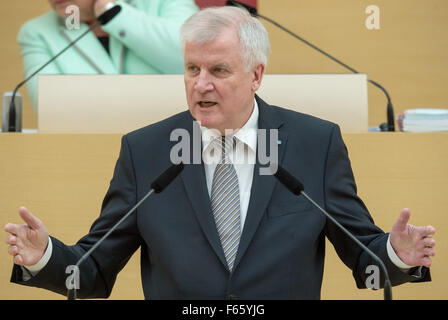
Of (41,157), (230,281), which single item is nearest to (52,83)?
(41,157)

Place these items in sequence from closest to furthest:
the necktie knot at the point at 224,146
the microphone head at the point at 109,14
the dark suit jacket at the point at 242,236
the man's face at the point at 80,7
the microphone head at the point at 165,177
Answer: the microphone head at the point at 165,177 → the dark suit jacket at the point at 242,236 → the necktie knot at the point at 224,146 → the microphone head at the point at 109,14 → the man's face at the point at 80,7

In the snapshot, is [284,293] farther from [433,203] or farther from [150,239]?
[433,203]

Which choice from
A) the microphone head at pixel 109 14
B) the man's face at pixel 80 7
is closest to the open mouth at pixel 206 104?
the microphone head at pixel 109 14

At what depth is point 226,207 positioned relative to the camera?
1.41m

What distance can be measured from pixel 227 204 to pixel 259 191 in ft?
0.23

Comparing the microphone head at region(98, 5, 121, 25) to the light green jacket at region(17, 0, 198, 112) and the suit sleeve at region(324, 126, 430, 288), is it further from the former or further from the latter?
the suit sleeve at region(324, 126, 430, 288)

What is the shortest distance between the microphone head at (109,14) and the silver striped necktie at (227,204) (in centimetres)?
145

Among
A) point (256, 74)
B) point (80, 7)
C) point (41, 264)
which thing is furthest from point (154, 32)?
point (41, 264)

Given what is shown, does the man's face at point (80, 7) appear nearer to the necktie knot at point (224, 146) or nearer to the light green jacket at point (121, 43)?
the light green jacket at point (121, 43)

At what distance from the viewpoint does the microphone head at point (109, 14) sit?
9.01 ft

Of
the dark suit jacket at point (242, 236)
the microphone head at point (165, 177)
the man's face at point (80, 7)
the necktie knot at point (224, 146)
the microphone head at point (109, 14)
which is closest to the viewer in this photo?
the microphone head at point (165, 177)

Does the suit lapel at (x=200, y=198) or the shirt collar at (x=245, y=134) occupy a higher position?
the shirt collar at (x=245, y=134)

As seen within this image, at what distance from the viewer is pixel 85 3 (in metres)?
3.01
